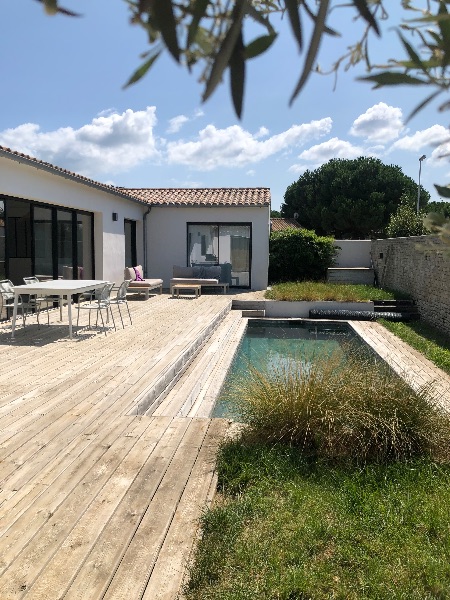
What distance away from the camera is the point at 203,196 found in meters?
17.1

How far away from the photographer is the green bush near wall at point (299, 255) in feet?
56.2

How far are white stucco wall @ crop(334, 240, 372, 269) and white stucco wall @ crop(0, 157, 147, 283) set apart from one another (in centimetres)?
817

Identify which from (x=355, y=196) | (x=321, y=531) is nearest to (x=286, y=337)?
(x=321, y=531)

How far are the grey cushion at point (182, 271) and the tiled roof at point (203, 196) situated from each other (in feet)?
6.48

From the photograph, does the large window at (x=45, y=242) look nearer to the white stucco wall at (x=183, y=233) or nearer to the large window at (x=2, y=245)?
the large window at (x=2, y=245)

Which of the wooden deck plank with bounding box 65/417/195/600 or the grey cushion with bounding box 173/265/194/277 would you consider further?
the grey cushion with bounding box 173/265/194/277

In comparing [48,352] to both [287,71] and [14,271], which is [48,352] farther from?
[287,71]

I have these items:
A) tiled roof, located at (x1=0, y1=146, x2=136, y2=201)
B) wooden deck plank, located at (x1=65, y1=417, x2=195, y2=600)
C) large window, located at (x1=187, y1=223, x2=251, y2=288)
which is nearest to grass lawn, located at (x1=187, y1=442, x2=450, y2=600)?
wooden deck plank, located at (x1=65, y1=417, x2=195, y2=600)

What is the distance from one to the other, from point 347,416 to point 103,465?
168cm

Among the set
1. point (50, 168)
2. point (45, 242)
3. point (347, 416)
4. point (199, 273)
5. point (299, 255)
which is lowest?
point (347, 416)

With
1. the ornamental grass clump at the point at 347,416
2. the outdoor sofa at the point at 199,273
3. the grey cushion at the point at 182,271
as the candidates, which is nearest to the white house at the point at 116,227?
the outdoor sofa at the point at 199,273

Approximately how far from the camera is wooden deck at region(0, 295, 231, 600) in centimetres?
Answer: 216

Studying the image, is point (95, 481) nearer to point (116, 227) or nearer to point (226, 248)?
point (116, 227)

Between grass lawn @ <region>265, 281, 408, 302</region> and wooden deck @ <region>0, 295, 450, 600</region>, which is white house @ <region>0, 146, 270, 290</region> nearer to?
grass lawn @ <region>265, 281, 408, 302</region>
